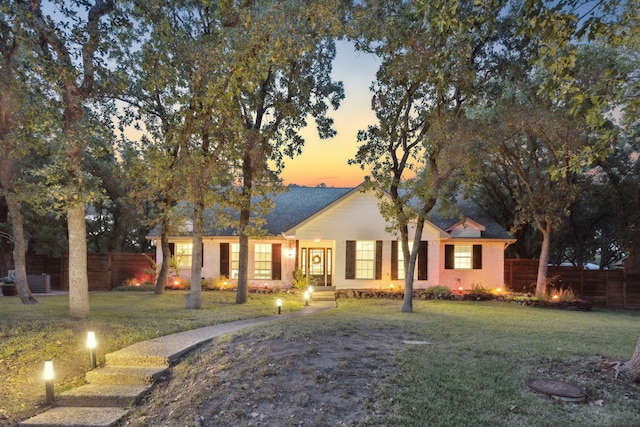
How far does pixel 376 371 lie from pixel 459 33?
4.84 metres

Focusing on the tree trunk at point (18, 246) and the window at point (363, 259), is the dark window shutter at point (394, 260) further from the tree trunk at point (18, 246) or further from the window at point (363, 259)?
A: the tree trunk at point (18, 246)

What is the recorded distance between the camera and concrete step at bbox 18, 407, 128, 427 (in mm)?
5328

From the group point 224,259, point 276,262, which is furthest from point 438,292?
point 224,259

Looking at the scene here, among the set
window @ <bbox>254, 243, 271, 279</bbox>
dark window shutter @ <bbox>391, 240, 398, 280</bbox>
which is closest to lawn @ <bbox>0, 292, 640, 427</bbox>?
dark window shutter @ <bbox>391, 240, 398, 280</bbox>

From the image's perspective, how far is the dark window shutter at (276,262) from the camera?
65.6ft

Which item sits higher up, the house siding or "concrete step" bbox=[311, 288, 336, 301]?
the house siding

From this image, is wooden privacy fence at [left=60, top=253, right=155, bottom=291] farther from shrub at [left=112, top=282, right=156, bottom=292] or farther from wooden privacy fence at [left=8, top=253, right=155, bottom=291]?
shrub at [left=112, top=282, right=156, bottom=292]

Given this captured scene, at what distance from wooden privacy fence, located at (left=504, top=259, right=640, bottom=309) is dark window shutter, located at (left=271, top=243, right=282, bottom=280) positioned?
11.1m

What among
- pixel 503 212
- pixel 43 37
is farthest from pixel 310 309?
pixel 503 212

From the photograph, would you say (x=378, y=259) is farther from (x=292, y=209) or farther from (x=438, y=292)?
(x=292, y=209)

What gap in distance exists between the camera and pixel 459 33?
5863mm

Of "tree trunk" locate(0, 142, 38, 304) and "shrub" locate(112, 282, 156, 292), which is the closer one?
"tree trunk" locate(0, 142, 38, 304)

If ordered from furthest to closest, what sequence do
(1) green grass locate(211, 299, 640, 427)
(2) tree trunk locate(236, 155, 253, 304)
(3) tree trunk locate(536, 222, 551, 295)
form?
1. (3) tree trunk locate(536, 222, 551, 295)
2. (2) tree trunk locate(236, 155, 253, 304)
3. (1) green grass locate(211, 299, 640, 427)

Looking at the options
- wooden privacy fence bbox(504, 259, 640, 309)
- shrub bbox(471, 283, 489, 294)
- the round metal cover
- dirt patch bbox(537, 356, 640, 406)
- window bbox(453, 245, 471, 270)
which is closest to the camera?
the round metal cover
